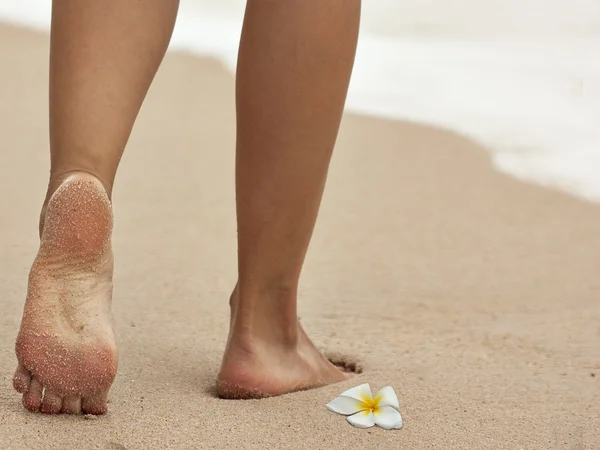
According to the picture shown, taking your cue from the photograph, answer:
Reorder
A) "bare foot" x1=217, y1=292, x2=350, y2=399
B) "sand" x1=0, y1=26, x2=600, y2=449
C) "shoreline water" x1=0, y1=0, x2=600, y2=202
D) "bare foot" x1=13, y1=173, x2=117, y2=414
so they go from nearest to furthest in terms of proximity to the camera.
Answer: "bare foot" x1=13, y1=173, x2=117, y2=414
"sand" x1=0, y1=26, x2=600, y2=449
"bare foot" x1=217, y1=292, x2=350, y2=399
"shoreline water" x1=0, y1=0, x2=600, y2=202

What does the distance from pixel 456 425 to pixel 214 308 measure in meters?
0.73

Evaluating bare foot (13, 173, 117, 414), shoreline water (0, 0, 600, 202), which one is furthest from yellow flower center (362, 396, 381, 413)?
shoreline water (0, 0, 600, 202)

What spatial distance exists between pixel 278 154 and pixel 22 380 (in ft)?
1.42

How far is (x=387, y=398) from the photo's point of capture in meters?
1.22

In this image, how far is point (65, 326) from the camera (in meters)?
1.03

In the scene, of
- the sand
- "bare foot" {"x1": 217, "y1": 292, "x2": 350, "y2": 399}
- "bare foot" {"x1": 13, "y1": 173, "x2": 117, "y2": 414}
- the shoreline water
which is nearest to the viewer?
"bare foot" {"x1": 13, "y1": 173, "x2": 117, "y2": 414}

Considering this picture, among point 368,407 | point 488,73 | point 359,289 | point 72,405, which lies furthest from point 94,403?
point 488,73

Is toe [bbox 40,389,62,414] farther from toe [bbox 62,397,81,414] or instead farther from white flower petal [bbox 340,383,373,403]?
white flower petal [bbox 340,383,373,403]

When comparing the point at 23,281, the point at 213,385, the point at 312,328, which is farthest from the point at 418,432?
the point at 23,281

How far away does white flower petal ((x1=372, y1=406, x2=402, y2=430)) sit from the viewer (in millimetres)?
1147

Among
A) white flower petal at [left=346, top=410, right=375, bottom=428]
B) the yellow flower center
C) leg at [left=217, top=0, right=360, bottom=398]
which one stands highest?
leg at [left=217, top=0, right=360, bottom=398]

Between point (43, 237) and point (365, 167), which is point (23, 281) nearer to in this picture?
point (43, 237)

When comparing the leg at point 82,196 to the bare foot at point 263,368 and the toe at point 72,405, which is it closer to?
the toe at point 72,405

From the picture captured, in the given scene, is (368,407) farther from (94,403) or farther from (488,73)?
(488,73)
